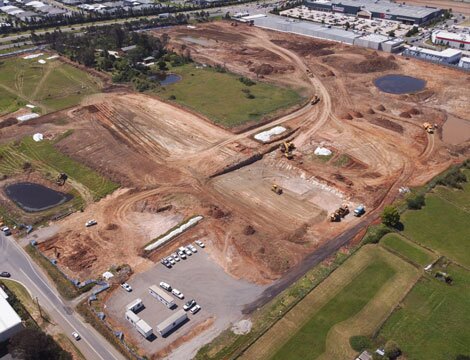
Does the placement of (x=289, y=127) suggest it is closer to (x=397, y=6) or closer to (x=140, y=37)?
(x=140, y=37)

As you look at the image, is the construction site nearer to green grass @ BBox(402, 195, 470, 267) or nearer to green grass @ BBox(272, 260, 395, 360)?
green grass @ BBox(402, 195, 470, 267)

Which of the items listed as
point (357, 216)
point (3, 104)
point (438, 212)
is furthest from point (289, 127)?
point (3, 104)

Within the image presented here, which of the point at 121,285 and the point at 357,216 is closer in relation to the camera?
the point at 121,285

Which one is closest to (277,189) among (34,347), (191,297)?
(191,297)

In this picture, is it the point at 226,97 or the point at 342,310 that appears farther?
the point at 226,97

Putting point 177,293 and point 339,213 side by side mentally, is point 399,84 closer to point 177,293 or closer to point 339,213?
point 339,213

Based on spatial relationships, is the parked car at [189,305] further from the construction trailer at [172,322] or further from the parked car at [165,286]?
the parked car at [165,286]

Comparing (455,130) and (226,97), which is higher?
(226,97)
